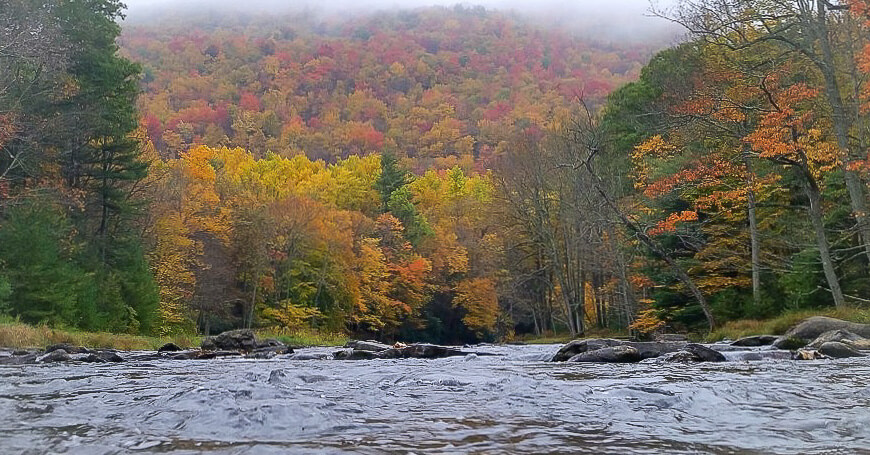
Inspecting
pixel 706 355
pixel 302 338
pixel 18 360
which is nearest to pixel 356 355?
pixel 18 360

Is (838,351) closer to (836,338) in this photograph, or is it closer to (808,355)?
(808,355)

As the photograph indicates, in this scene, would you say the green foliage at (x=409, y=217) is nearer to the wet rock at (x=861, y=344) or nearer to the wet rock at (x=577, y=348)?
the wet rock at (x=577, y=348)

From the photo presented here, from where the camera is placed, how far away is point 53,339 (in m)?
17.6

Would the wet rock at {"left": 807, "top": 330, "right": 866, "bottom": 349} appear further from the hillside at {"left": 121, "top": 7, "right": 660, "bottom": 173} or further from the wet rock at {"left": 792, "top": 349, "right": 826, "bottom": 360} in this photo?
the hillside at {"left": 121, "top": 7, "right": 660, "bottom": 173}

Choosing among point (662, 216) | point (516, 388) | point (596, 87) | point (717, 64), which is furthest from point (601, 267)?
point (596, 87)

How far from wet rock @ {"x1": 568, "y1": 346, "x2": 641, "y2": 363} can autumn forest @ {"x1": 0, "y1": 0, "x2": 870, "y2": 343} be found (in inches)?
275

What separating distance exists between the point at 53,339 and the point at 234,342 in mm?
4403

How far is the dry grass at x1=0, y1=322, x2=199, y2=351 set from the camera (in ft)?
52.2

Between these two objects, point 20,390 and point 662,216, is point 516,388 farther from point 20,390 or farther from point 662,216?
point 662,216

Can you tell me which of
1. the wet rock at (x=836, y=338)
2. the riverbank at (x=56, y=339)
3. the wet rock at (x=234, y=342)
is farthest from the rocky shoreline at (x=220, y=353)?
the wet rock at (x=836, y=338)

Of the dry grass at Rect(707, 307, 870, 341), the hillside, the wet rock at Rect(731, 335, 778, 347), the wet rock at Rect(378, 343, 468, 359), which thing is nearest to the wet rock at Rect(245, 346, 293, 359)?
the wet rock at Rect(378, 343, 468, 359)

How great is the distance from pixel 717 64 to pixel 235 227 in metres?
26.4

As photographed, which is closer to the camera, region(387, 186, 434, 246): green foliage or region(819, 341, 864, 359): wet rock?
region(819, 341, 864, 359): wet rock

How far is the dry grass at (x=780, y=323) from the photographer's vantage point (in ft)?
51.1
